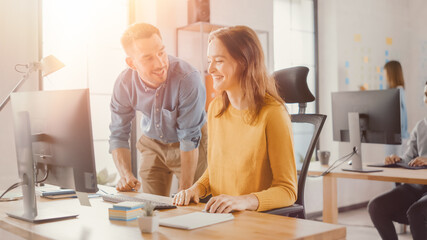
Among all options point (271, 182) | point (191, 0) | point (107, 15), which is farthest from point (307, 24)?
point (271, 182)

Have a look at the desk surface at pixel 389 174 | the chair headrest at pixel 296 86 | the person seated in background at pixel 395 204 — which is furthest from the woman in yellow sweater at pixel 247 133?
the person seated in background at pixel 395 204

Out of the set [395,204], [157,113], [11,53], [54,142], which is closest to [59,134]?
[54,142]

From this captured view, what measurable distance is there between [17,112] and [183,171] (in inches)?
34.8

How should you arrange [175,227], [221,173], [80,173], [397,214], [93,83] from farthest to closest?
[93,83], [397,214], [221,173], [80,173], [175,227]

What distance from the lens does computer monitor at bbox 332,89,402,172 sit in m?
2.98

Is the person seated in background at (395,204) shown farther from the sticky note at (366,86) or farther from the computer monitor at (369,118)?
the sticky note at (366,86)

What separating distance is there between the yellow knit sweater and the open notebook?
22cm

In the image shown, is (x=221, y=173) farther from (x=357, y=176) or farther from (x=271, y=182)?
(x=357, y=176)

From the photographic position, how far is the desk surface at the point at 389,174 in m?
2.62

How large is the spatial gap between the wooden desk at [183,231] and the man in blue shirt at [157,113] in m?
0.69

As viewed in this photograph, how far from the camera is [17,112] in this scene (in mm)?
1737

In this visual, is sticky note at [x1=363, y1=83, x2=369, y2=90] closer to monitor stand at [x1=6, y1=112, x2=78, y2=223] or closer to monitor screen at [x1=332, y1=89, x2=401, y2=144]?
monitor screen at [x1=332, y1=89, x2=401, y2=144]

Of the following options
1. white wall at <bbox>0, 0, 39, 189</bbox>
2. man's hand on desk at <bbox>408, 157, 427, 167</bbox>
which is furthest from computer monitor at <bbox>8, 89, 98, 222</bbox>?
man's hand on desk at <bbox>408, 157, 427, 167</bbox>

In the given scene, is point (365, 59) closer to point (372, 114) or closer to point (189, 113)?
point (372, 114)
